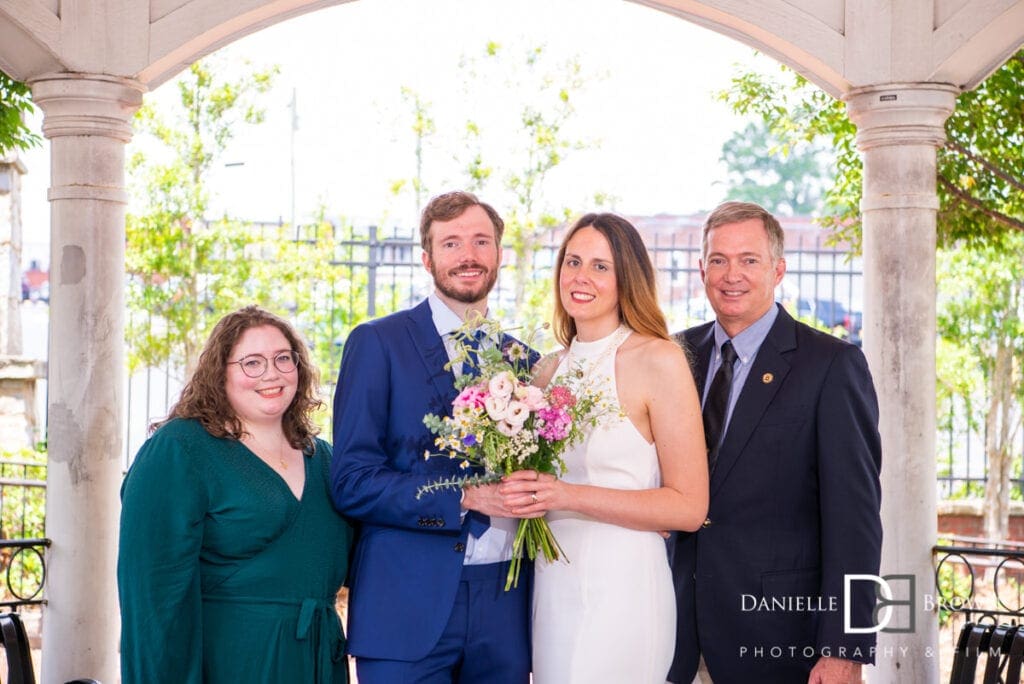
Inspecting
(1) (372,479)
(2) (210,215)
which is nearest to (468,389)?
(1) (372,479)

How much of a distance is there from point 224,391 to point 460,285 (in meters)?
0.85

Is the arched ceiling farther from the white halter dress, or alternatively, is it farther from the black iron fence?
the black iron fence

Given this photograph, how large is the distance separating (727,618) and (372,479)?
3.98ft

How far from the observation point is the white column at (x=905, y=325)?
19.0ft

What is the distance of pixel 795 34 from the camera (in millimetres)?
5723

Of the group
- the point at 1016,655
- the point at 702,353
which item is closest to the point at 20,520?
the point at 702,353

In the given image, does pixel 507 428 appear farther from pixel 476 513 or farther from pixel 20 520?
pixel 20 520

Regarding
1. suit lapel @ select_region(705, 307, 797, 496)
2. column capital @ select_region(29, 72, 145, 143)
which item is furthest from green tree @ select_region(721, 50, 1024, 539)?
column capital @ select_region(29, 72, 145, 143)

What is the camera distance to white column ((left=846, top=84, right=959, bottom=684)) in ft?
19.0

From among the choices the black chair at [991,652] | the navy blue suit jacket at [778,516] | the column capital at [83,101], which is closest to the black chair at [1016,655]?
the black chair at [991,652]

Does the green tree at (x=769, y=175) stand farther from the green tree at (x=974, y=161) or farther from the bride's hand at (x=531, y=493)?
the bride's hand at (x=531, y=493)

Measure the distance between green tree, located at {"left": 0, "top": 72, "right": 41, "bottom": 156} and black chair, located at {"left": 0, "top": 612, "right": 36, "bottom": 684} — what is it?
4.37 meters

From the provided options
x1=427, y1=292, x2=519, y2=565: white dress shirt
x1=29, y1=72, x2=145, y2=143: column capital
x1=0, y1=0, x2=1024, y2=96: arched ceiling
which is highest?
x1=0, y1=0, x2=1024, y2=96: arched ceiling

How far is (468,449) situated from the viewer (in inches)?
132
